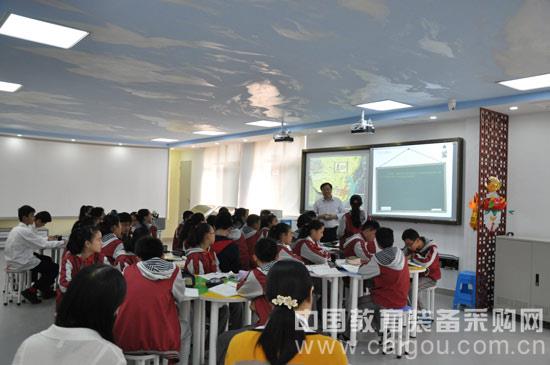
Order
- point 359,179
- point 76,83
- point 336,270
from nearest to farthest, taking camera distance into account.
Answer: point 336,270 → point 76,83 → point 359,179

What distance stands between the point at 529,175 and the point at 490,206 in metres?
0.80

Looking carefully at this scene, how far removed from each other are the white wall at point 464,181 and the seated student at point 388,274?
2.80 metres

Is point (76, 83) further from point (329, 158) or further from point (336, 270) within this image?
point (329, 158)

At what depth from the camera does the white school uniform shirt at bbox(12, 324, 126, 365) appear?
1375mm

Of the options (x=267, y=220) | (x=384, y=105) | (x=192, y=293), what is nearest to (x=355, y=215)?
(x=267, y=220)

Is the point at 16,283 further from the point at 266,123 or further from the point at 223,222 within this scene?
the point at 266,123

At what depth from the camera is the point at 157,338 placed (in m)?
2.63

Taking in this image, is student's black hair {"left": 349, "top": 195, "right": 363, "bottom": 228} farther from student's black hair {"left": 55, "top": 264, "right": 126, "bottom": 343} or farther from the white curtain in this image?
student's black hair {"left": 55, "top": 264, "right": 126, "bottom": 343}

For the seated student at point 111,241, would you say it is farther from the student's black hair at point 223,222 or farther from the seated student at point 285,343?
the seated student at point 285,343

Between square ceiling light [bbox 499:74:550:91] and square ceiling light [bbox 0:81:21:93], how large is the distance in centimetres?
614

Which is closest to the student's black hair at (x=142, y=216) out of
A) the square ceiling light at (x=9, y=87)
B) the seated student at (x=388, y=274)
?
the square ceiling light at (x=9, y=87)

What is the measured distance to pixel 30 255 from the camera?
5.48 metres

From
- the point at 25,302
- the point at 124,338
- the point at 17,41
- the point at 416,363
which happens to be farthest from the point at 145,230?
the point at 416,363

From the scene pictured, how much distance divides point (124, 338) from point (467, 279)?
4.90m
